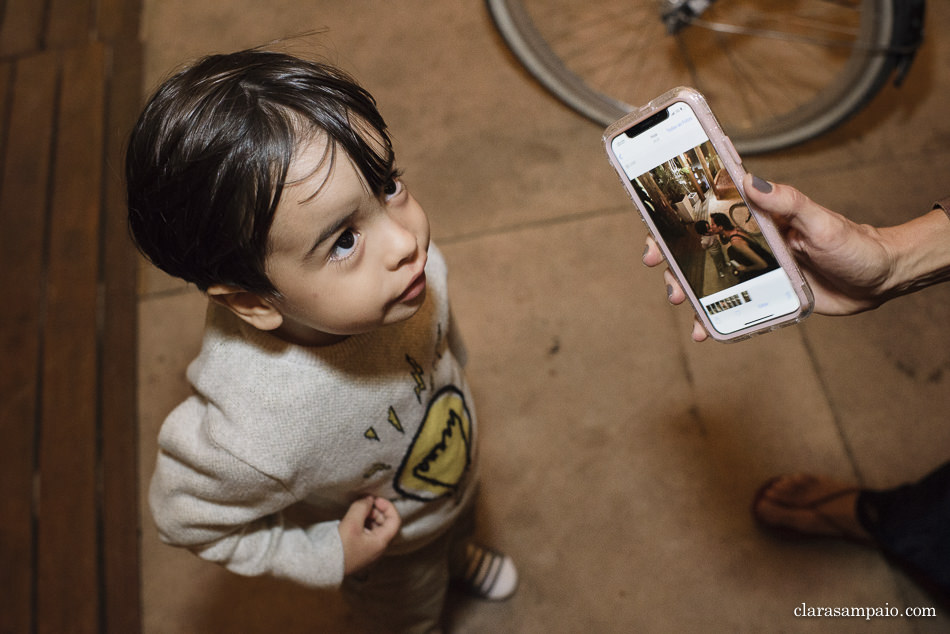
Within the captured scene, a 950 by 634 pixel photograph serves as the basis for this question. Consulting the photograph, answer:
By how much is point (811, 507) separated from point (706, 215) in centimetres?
71

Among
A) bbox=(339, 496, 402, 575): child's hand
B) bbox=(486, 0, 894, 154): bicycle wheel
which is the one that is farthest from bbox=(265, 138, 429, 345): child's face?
bbox=(486, 0, 894, 154): bicycle wheel

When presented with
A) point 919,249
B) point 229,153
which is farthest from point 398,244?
point 919,249

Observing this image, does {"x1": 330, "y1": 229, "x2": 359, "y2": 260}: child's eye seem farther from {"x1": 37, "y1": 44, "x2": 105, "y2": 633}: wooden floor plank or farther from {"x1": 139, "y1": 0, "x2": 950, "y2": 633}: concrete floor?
{"x1": 37, "y1": 44, "x2": 105, "y2": 633}: wooden floor plank

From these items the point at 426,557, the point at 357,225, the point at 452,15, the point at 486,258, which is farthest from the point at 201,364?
the point at 452,15

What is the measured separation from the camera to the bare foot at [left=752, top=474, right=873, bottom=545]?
46.1 inches

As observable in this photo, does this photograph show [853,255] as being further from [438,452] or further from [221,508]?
[221,508]

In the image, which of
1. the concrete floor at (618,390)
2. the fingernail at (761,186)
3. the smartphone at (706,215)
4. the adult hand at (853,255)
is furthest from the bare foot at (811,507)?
the fingernail at (761,186)

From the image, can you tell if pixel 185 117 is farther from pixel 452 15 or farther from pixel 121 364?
Answer: pixel 452 15

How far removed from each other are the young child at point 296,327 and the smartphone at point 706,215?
0.85ft

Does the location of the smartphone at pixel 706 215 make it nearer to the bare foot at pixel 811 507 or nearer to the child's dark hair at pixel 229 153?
the child's dark hair at pixel 229 153

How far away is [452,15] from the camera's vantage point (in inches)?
70.3

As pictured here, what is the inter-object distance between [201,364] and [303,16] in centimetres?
144

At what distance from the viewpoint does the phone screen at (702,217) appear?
71cm

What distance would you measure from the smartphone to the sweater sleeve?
0.50 metres
